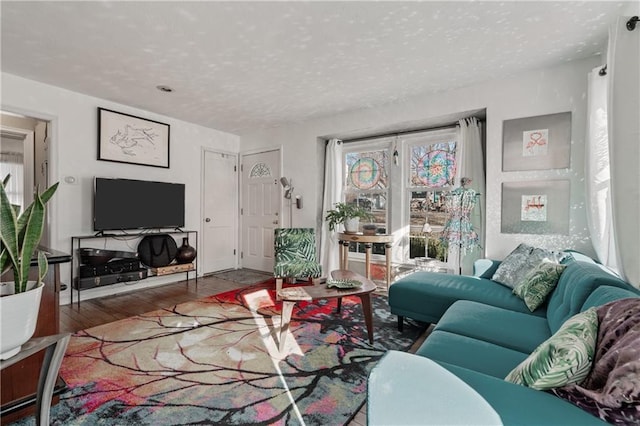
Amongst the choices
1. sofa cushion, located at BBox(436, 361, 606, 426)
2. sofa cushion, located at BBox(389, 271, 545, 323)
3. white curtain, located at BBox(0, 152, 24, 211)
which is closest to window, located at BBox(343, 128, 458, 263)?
sofa cushion, located at BBox(389, 271, 545, 323)

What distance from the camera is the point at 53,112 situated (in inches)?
131

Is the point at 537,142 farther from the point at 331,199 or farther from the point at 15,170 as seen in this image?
the point at 15,170

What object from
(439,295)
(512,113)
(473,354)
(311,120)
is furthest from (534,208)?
(311,120)

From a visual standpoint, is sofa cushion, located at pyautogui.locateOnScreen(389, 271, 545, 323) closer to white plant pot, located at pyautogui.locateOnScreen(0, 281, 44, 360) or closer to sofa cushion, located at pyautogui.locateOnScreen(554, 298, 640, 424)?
sofa cushion, located at pyautogui.locateOnScreen(554, 298, 640, 424)

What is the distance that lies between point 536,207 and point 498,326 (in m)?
1.69

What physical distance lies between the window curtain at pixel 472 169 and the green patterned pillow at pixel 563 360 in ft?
7.86

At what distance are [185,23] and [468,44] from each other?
2186 millimetres

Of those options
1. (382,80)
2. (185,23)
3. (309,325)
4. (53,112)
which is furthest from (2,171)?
(382,80)

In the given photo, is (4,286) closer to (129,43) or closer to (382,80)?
(129,43)

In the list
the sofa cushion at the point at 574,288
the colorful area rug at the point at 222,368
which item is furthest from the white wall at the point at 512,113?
the colorful area rug at the point at 222,368

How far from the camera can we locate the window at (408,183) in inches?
150

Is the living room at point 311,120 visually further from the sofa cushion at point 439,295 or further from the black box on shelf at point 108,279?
the sofa cushion at point 439,295

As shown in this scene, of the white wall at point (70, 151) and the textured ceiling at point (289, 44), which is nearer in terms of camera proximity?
the textured ceiling at point (289, 44)

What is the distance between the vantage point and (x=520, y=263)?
8.36ft
